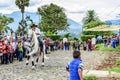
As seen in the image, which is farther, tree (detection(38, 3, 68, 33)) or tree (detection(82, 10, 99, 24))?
tree (detection(82, 10, 99, 24))

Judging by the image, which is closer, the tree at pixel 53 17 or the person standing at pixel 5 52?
the person standing at pixel 5 52

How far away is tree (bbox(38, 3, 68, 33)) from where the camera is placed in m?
109

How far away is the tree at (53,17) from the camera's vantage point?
108981 mm

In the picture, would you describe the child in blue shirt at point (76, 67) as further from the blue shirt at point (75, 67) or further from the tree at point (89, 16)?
the tree at point (89, 16)

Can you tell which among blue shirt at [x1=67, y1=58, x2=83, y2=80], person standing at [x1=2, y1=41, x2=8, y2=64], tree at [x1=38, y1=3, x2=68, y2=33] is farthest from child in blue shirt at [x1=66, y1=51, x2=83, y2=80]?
tree at [x1=38, y1=3, x2=68, y2=33]

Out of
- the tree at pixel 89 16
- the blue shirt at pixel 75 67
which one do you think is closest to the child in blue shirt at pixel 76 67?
the blue shirt at pixel 75 67

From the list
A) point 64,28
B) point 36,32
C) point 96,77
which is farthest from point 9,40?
point 64,28

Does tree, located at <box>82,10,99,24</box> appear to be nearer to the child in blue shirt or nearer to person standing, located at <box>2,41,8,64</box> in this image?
person standing, located at <box>2,41,8,64</box>

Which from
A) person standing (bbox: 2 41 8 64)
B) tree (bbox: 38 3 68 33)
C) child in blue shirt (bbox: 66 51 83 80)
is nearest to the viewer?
child in blue shirt (bbox: 66 51 83 80)

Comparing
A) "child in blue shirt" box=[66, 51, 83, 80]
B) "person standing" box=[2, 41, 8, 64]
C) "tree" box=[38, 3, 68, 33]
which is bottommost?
"person standing" box=[2, 41, 8, 64]

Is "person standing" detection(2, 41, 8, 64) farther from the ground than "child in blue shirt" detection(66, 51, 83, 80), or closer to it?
closer to it

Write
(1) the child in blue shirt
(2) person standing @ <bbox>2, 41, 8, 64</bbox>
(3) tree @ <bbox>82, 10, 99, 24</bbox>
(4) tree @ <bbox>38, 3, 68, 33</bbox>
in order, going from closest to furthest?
1. (1) the child in blue shirt
2. (2) person standing @ <bbox>2, 41, 8, 64</bbox>
3. (4) tree @ <bbox>38, 3, 68, 33</bbox>
4. (3) tree @ <bbox>82, 10, 99, 24</bbox>

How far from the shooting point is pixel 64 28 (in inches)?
4545

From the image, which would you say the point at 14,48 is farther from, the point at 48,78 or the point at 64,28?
the point at 64,28
